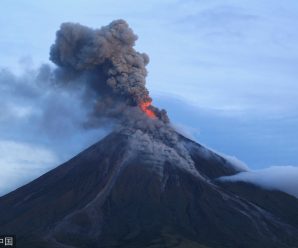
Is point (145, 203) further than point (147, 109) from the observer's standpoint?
No

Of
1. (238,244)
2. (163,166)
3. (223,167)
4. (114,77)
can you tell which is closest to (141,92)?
(114,77)

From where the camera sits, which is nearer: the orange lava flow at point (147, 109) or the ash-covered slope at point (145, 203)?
the ash-covered slope at point (145, 203)

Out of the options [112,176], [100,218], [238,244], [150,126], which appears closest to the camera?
[238,244]

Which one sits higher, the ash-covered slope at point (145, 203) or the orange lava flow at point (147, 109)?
the orange lava flow at point (147, 109)

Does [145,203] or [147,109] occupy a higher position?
[147,109]

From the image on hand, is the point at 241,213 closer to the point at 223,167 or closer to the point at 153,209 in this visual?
the point at 153,209
